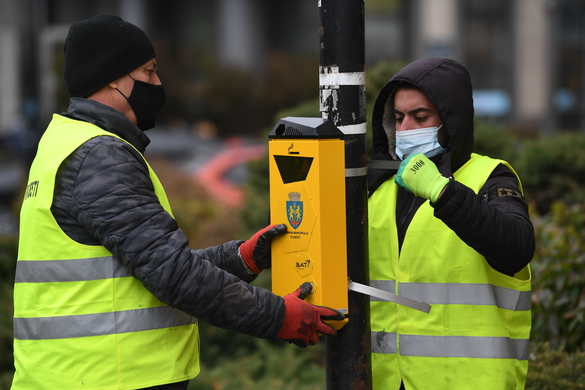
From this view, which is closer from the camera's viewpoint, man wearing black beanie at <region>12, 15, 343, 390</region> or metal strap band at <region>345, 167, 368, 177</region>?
man wearing black beanie at <region>12, 15, 343, 390</region>

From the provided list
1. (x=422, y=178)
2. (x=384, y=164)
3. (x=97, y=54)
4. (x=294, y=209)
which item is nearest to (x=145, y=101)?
(x=97, y=54)

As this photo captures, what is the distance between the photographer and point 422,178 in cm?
255

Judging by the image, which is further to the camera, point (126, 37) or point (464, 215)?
point (126, 37)

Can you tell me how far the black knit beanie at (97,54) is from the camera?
2689mm

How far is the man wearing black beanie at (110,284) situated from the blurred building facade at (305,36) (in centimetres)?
1959

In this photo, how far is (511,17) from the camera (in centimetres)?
2473

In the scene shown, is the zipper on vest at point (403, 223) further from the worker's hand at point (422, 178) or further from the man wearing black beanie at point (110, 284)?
the man wearing black beanie at point (110, 284)

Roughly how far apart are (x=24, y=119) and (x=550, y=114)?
1379cm

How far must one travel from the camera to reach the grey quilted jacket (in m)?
2.43

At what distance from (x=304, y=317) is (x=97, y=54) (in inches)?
46.3

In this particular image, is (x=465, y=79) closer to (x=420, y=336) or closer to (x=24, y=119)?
(x=420, y=336)

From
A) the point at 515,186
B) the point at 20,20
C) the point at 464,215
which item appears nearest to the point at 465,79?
the point at 515,186

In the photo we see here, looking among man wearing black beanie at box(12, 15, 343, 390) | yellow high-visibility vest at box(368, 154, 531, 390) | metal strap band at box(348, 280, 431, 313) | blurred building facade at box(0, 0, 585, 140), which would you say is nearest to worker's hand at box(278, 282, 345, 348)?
man wearing black beanie at box(12, 15, 343, 390)

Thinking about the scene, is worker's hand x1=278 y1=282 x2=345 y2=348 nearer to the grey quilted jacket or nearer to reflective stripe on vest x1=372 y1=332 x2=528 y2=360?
the grey quilted jacket
